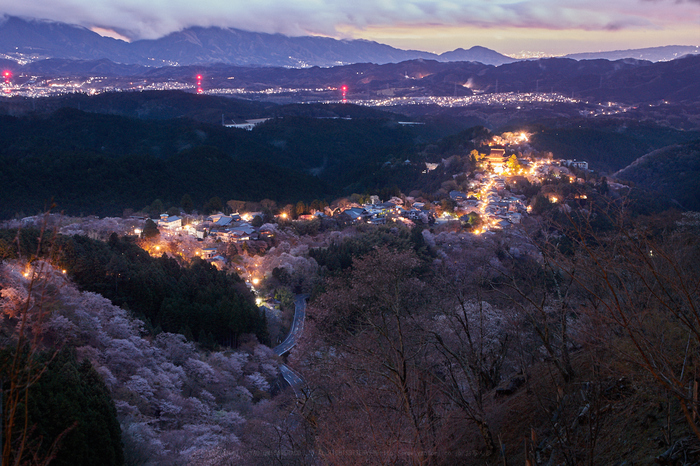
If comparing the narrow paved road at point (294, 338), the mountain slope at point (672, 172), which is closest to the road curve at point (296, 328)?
the narrow paved road at point (294, 338)

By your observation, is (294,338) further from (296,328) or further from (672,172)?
(672,172)

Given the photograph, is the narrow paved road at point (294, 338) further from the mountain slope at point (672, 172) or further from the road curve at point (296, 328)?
the mountain slope at point (672, 172)

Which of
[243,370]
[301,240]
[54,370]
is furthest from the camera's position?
[301,240]

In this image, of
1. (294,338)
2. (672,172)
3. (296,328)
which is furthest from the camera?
(672,172)

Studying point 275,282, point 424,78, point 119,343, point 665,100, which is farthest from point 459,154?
point 424,78

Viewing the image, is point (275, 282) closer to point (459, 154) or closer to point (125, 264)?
point (125, 264)

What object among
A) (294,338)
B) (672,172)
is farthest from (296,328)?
(672,172)

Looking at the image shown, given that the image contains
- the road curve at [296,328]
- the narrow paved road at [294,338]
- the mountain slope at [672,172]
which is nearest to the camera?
the narrow paved road at [294,338]

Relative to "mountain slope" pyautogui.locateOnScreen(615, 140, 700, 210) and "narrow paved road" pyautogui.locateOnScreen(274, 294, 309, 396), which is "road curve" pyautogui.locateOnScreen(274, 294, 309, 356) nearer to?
"narrow paved road" pyautogui.locateOnScreen(274, 294, 309, 396)
